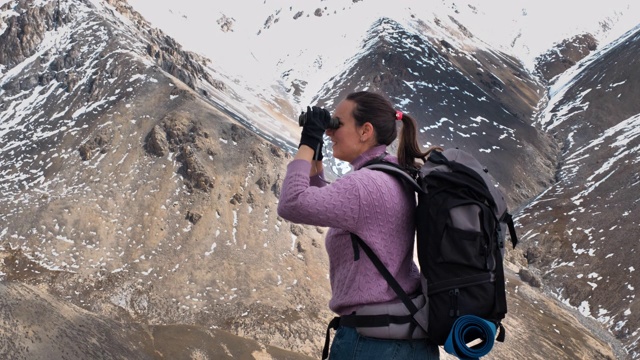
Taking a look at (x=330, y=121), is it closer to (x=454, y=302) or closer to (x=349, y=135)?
(x=349, y=135)

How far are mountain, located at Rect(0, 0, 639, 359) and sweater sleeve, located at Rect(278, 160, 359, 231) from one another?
49.8ft

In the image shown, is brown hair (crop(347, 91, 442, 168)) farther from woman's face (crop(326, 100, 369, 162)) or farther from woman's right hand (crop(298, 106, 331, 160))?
woman's right hand (crop(298, 106, 331, 160))

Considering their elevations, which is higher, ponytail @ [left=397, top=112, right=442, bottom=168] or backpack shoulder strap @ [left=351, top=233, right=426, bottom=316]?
ponytail @ [left=397, top=112, right=442, bottom=168]

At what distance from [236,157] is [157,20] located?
7312 cm

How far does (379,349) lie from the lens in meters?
3.98

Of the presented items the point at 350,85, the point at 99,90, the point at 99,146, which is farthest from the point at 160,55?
the point at 350,85

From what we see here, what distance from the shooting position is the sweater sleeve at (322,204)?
154 inches

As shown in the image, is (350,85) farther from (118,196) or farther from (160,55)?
(118,196)

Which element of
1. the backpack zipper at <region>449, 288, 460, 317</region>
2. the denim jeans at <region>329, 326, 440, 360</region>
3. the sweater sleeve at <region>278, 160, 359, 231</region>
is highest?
the sweater sleeve at <region>278, 160, 359, 231</region>

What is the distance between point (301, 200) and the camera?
155 inches

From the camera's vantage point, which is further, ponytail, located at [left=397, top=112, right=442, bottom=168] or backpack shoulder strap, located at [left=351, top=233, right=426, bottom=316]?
ponytail, located at [left=397, top=112, right=442, bottom=168]

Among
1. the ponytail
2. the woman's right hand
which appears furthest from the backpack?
the woman's right hand

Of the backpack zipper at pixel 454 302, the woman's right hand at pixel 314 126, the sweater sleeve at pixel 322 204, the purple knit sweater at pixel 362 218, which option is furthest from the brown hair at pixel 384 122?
the backpack zipper at pixel 454 302

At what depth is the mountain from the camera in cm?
3422
